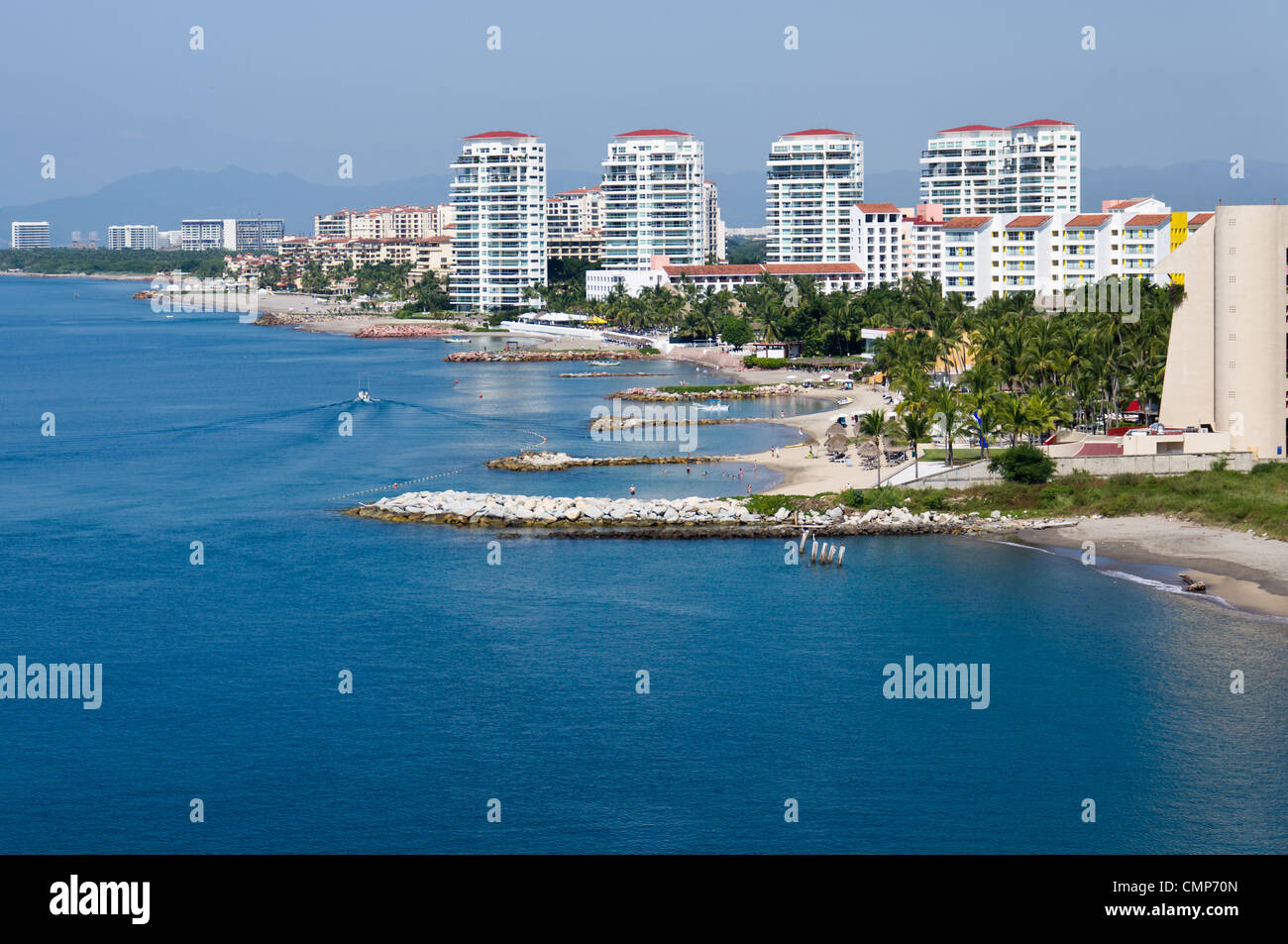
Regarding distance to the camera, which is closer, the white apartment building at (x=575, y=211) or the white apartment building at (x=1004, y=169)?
the white apartment building at (x=1004, y=169)

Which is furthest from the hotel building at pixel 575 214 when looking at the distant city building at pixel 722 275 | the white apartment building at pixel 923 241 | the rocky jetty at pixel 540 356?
the rocky jetty at pixel 540 356

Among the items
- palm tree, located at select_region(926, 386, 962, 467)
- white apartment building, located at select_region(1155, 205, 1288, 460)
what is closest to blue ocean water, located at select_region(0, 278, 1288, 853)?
palm tree, located at select_region(926, 386, 962, 467)

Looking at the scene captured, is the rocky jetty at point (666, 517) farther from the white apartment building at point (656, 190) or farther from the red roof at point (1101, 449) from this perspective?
the white apartment building at point (656, 190)

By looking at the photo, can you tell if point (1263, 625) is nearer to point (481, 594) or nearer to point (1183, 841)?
point (1183, 841)

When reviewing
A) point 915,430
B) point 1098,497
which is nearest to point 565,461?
point 915,430
